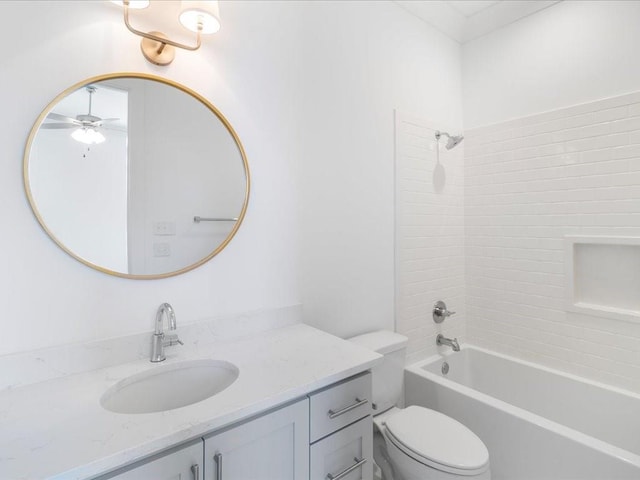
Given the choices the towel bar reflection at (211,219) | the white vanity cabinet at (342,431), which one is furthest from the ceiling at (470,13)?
the white vanity cabinet at (342,431)

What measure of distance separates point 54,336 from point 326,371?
90 centimetres

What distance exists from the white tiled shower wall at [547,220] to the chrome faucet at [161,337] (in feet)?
6.94

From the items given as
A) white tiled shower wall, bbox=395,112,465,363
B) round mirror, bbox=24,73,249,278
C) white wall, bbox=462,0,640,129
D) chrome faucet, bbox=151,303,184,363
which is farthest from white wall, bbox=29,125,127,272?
white wall, bbox=462,0,640,129

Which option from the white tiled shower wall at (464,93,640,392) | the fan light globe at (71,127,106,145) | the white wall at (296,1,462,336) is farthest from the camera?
the white tiled shower wall at (464,93,640,392)

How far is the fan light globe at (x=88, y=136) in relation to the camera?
115 cm

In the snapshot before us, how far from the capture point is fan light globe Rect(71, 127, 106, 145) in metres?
1.15

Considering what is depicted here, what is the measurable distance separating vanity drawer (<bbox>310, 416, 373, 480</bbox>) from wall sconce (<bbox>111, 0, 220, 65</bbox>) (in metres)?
1.49

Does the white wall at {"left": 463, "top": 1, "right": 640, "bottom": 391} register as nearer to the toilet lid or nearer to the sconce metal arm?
the toilet lid

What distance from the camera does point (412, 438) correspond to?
144 centimetres

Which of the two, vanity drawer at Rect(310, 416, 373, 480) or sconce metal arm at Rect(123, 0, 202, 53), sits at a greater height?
sconce metal arm at Rect(123, 0, 202, 53)

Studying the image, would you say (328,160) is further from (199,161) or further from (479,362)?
(479,362)

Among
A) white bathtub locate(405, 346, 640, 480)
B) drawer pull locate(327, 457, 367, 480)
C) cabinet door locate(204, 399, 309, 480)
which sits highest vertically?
cabinet door locate(204, 399, 309, 480)

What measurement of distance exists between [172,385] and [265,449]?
1.49ft

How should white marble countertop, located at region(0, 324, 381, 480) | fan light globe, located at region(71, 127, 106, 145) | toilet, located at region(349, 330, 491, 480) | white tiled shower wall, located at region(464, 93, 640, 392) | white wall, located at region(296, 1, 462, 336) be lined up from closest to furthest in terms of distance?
white marble countertop, located at region(0, 324, 381, 480) < fan light globe, located at region(71, 127, 106, 145) < toilet, located at region(349, 330, 491, 480) < white wall, located at region(296, 1, 462, 336) < white tiled shower wall, located at region(464, 93, 640, 392)
